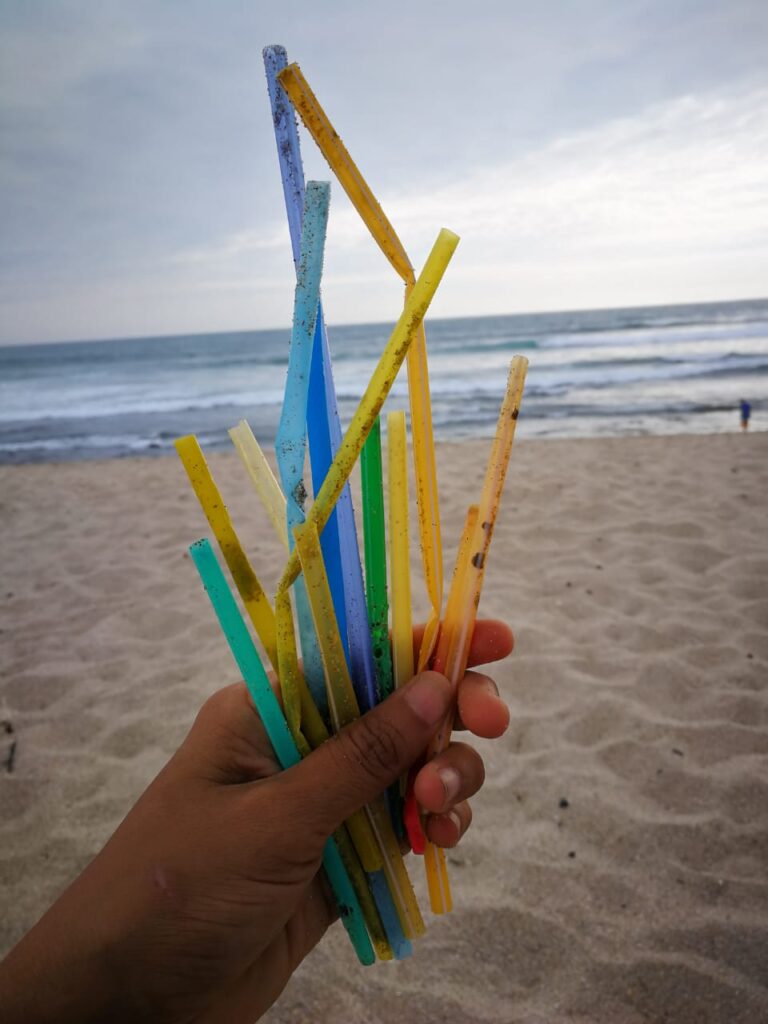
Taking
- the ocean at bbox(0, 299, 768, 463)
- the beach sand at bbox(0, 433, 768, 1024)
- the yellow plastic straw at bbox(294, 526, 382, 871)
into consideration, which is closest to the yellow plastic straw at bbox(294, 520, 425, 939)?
the yellow plastic straw at bbox(294, 526, 382, 871)

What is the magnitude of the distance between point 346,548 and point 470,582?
138mm

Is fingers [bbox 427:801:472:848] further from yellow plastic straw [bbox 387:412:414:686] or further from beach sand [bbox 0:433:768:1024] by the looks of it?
beach sand [bbox 0:433:768:1024]

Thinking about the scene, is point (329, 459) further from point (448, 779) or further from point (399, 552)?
point (448, 779)

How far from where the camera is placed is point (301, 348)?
0.58 metres

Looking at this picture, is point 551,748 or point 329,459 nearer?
point 329,459

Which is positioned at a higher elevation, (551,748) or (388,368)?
(388,368)

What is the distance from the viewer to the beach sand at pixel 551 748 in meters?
1.18

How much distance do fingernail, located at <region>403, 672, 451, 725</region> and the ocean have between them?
6.48 meters

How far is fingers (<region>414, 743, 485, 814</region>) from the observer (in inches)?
27.7

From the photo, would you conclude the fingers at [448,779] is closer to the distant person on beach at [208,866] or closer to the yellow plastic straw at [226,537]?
the distant person on beach at [208,866]

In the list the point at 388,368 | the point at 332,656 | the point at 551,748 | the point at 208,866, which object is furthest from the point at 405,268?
the point at 551,748

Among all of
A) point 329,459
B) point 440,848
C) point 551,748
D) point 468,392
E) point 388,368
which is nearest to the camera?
point 388,368

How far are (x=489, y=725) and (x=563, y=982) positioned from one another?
0.78 m

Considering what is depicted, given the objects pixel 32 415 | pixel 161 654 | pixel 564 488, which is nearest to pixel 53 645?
pixel 161 654
